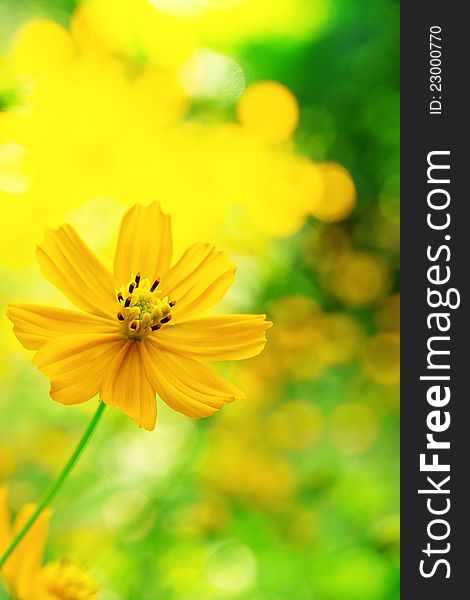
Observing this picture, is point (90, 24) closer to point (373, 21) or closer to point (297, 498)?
point (373, 21)

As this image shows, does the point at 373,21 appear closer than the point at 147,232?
No

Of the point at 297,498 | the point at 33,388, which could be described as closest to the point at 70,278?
the point at 33,388

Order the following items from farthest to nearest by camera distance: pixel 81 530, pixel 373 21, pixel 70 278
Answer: pixel 373 21, pixel 81 530, pixel 70 278

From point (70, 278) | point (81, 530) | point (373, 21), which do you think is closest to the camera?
point (70, 278)

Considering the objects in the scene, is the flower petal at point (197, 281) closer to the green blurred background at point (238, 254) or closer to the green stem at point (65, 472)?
the green stem at point (65, 472)

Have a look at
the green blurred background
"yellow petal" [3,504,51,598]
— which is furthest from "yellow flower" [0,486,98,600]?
the green blurred background

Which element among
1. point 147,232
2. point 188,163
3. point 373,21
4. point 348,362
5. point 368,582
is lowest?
point 368,582

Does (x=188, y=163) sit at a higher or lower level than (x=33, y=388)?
higher
